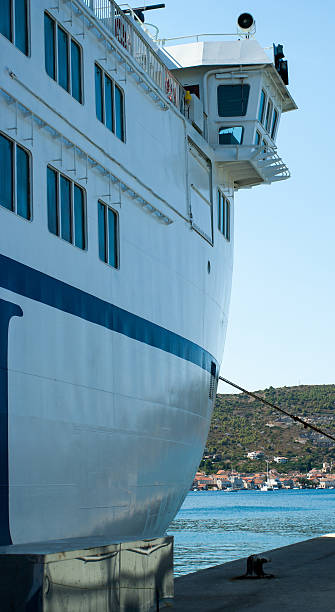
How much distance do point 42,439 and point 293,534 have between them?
167 ft

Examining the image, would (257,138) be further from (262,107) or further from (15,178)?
(15,178)

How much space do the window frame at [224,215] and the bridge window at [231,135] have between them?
122 cm

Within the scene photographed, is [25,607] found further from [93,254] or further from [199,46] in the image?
[199,46]

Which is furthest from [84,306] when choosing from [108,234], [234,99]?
[234,99]

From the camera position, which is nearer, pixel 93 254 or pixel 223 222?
pixel 93 254

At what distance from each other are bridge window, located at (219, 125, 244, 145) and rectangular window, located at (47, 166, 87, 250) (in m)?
8.85

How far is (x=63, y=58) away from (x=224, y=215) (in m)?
9.67

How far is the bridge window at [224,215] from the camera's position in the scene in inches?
821

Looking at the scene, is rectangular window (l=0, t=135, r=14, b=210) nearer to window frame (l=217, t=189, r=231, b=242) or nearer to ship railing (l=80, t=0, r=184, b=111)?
ship railing (l=80, t=0, r=184, b=111)

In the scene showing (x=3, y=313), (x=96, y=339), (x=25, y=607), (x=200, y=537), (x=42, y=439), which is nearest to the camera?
(x=25, y=607)

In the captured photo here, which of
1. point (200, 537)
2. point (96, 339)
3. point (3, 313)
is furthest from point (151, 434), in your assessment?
point (200, 537)

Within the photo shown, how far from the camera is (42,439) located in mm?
10641

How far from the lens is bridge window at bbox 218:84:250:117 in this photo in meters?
20.6

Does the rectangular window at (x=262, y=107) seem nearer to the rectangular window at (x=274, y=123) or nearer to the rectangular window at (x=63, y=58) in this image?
the rectangular window at (x=274, y=123)
